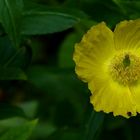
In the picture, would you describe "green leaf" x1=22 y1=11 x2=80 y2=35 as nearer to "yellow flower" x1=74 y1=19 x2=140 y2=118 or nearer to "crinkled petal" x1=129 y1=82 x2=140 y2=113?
"yellow flower" x1=74 y1=19 x2=140 y2=118

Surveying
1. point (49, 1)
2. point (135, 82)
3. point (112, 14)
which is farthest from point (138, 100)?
point (49, 1)

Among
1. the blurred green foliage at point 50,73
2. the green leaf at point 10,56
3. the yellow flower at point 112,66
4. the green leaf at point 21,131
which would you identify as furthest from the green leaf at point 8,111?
the yellow flower at point 112,66

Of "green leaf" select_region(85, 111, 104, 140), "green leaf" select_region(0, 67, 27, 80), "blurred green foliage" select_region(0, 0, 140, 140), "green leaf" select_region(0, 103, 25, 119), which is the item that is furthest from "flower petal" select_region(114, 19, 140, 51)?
"green leaf" select_region(0, 103, 25, 119)

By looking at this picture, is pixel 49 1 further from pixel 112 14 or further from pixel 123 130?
pixel 123 130

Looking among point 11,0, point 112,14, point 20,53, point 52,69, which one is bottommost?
point 52,69

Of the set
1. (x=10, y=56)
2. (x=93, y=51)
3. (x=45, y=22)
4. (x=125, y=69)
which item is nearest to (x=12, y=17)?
(x=45, y=22)
